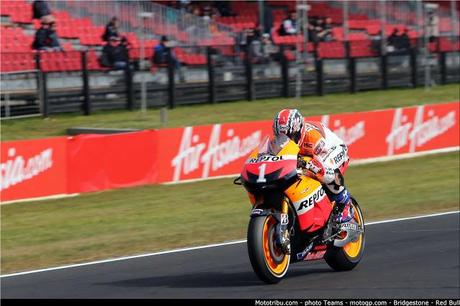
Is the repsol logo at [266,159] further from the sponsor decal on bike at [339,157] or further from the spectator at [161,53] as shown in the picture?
the spectator at [161,53]

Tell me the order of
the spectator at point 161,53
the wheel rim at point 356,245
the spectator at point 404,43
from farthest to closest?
1. the spectator at point 404,43
2. the spectator at point 161,53
3. the wheel rim at point 356,245

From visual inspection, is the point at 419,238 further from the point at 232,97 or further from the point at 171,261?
the point at 232,97

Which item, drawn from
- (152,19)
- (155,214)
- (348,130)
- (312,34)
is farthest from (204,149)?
(312,34)

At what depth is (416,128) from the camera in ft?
77.5

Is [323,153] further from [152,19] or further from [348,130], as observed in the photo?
[152,19]

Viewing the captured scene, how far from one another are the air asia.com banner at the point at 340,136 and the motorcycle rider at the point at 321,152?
30.2 feet

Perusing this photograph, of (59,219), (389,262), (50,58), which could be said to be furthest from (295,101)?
(389,262)

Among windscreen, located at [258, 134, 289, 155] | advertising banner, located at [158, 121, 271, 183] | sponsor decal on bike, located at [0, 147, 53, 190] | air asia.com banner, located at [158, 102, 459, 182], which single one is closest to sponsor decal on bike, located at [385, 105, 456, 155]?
air asia.com banner, located at [158, 102, 459, 182]

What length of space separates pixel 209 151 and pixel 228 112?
262 inches

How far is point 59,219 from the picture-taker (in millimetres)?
14938

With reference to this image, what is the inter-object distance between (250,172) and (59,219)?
683cm

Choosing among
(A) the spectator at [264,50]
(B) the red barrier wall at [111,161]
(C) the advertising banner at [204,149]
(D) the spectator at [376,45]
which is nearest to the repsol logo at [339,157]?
(B) the red barrier wall at [111,161]

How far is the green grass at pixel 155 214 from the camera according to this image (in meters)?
Result: 12.2

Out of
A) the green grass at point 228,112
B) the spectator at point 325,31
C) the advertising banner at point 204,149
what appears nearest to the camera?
the advertising banner at point 204,149
